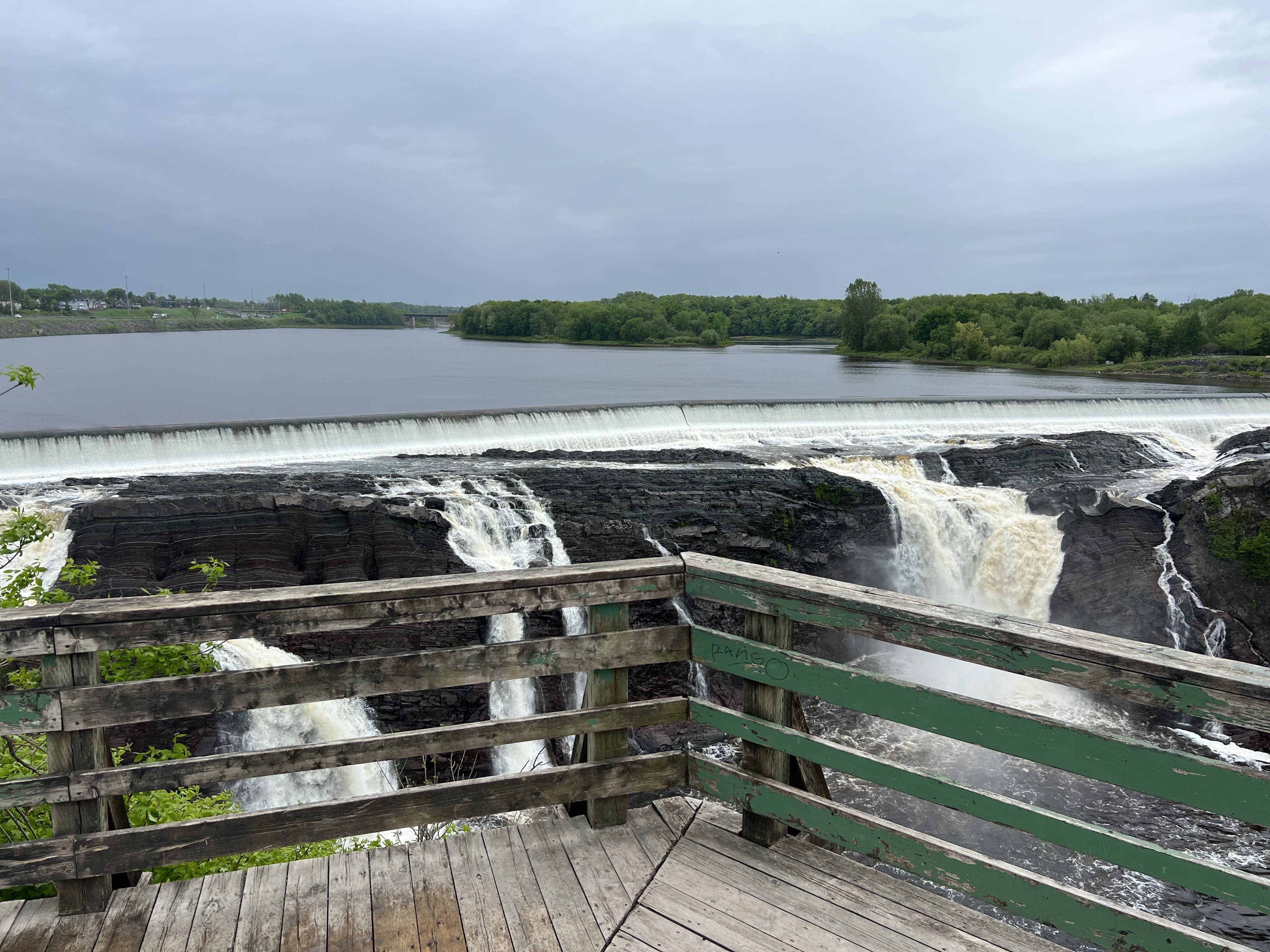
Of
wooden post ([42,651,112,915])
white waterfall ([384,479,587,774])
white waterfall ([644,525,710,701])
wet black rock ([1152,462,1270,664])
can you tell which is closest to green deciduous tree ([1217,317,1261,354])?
wet black rock ([1152,462,1270,664])

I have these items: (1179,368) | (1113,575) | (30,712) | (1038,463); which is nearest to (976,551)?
(1113,575)

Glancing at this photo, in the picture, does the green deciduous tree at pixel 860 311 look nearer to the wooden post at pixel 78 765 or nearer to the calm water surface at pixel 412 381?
the calm water surface at pixel 412 381

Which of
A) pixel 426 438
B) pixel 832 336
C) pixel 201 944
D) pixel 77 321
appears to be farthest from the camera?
pixel 832 336

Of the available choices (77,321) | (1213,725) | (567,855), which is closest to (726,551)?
(1213,725)

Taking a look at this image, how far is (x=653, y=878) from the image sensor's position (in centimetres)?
317

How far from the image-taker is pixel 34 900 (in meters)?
3.05

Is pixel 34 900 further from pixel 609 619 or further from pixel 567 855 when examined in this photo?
pixel 609 619

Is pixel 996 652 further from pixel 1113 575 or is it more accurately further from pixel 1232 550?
pixel 1232 550

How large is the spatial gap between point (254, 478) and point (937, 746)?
41.1 ft

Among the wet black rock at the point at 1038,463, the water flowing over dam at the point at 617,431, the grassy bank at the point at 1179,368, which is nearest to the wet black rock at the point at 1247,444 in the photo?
the water flowing over dam at the point at 617,431

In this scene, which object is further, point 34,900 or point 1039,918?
point 34,900

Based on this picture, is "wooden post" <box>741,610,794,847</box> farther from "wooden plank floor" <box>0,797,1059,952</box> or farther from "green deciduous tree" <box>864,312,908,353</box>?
"green deciduous tree" <box>864,312,908,353</box>

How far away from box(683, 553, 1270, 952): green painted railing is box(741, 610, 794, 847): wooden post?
19 millimetres

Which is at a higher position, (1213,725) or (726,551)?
(726,551)
